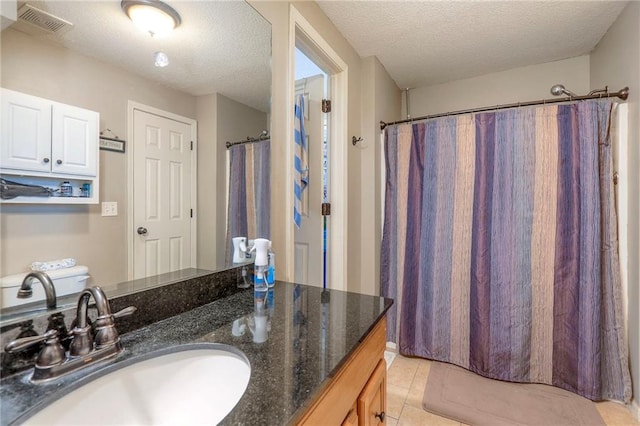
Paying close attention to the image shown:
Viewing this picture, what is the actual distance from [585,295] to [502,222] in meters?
0.59

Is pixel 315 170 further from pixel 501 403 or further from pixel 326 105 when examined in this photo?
pixel 501 403

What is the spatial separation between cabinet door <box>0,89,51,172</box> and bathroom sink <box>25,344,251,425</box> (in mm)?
470

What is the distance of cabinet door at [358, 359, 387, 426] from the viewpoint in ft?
2.68

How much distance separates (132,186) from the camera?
2.69ft

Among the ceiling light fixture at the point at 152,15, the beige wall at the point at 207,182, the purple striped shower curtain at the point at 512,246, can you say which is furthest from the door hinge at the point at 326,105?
the ceiling light fixture at the point at 152,15

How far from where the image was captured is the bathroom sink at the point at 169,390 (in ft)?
1.89

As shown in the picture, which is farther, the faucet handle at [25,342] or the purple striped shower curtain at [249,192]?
the purple striped shower curtain at [249,192]

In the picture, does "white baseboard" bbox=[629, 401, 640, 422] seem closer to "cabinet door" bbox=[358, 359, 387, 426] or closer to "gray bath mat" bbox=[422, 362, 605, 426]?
"gray bath mat" bbox=[422, 362, 605, 426]

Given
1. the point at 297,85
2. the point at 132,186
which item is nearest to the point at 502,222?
the point at 297,85

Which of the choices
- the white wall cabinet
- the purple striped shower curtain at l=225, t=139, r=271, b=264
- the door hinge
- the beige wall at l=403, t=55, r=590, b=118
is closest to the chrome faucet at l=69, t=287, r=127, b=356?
the white wall cabinet

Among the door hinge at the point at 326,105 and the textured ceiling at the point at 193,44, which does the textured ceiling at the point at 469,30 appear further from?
the textured ceiling at the point at 193,44

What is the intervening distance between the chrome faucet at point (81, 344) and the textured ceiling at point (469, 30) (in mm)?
1780

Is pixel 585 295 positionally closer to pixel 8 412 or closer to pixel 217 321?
pixel 217 321

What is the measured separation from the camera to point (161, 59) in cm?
90
